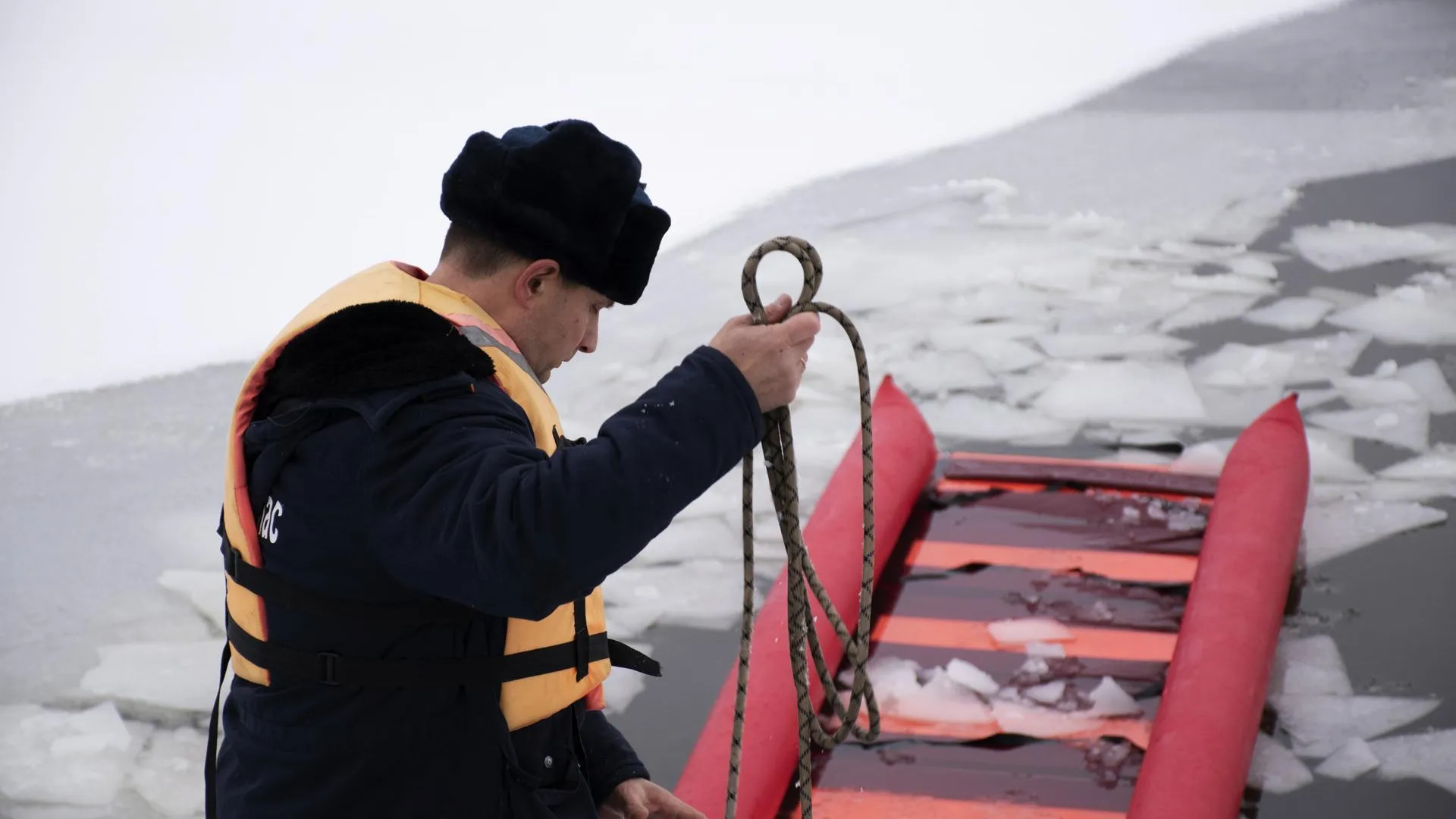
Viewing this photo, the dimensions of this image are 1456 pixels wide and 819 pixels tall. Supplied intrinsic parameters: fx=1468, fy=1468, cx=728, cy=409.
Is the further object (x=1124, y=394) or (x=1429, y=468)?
(x=1124, y=394)

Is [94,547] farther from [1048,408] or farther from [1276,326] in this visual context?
[1276,326]

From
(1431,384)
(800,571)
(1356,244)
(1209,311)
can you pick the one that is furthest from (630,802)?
(1356,244)

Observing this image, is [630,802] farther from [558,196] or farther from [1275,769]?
[1275,769]

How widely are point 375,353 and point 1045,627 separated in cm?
152

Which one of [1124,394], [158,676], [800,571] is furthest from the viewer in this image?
[1124,394]

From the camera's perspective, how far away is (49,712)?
2336 mm

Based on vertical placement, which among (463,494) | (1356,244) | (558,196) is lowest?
(1356,244)

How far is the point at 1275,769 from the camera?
2.02m

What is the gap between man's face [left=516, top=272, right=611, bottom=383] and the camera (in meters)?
1.18

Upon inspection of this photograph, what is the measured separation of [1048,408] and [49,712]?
2.07m

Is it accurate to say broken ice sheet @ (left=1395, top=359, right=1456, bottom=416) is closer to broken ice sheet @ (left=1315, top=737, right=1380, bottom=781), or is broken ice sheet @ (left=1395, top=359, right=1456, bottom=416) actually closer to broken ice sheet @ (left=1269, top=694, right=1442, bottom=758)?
broken ice sheet @ (left=1269, top=694, right=1442, bottom=758)

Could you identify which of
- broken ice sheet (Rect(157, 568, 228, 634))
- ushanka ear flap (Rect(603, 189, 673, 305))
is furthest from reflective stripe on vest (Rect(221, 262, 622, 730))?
broken ice sheet (Rect(157, 568, 228, 634))

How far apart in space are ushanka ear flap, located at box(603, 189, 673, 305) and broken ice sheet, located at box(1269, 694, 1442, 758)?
1.36 meters

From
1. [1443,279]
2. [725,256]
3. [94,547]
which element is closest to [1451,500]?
[1443,279]
